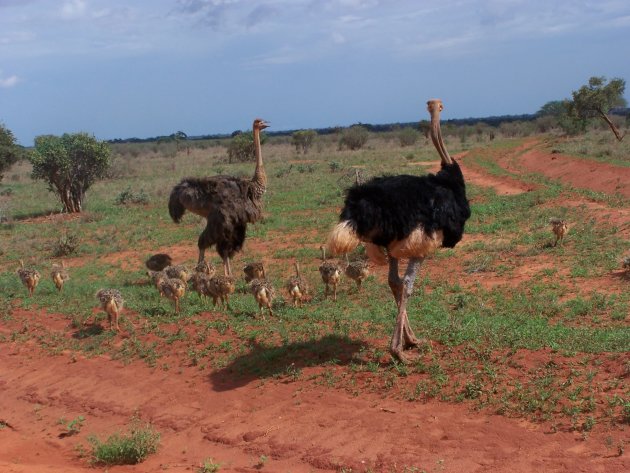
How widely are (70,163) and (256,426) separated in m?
20.1

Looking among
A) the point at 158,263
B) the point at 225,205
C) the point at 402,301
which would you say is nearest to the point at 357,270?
the point at 225,205

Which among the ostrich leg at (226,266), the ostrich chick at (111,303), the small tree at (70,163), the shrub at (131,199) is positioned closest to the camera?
the ostrich chick at (111,303)

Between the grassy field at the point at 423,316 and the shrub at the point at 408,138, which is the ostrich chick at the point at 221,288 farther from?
the shrub at the point at 408,138

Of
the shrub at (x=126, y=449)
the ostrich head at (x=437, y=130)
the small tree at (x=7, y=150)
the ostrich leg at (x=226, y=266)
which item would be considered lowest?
the shrub at (x=126, y=449)

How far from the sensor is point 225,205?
12.5 m

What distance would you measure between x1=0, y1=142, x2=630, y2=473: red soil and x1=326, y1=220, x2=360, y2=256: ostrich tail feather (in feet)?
4.91

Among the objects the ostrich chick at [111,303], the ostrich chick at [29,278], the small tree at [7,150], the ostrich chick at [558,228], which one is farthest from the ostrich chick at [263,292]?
the small tree at [7,150]

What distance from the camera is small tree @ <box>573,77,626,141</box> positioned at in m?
42.2

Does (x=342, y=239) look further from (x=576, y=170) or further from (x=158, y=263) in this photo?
(x=576, y=170)

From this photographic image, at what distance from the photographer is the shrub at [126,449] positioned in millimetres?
A: 6492

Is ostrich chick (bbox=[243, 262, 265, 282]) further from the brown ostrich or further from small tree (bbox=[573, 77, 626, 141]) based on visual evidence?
small tree (bbox=[573, 77, 626, 141])

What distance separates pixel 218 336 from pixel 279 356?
4.61 ft

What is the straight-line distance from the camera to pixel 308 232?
58.3 ft

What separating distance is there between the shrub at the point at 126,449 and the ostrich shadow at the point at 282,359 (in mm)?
1323
